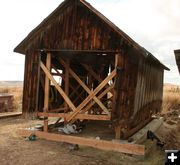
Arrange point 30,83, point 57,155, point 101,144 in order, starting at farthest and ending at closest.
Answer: point 30,83
point 101,144
point 57,155

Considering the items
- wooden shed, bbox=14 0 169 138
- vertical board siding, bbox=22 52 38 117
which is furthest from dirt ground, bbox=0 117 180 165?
vertical board siding, bbox=22 52 38 117

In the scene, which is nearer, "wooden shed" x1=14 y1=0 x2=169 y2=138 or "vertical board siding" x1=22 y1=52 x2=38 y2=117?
"wooden shed" x1=14 y1=0 x2=169 y2=138

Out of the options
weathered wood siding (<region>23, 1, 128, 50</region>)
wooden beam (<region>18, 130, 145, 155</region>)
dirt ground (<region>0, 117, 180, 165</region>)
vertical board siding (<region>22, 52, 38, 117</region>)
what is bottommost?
dirt ground (<region>0, 117, 180, 165</region>)

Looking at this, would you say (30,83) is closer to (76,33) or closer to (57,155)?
(76,33)

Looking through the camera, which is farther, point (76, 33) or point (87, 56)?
point (87, 56)

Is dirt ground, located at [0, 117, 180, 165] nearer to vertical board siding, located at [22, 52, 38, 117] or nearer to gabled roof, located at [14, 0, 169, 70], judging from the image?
vertical board siding, located at [22, 52, 38, 117]

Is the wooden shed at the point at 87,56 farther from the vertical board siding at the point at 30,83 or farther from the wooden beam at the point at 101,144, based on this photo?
the wooden beam at the point at 101,144

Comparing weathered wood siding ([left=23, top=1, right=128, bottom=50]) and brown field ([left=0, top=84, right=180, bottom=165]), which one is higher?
weathered wood siding ([left=23, top=1, right=128, bottom=50])

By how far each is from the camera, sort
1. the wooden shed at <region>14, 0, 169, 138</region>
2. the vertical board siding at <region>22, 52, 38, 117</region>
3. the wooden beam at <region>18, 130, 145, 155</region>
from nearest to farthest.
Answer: the wooden beam at <region>18, 130, 145, 155</region>
the wooden shed at <region>14, 0, 169, 138</region>
the vertical board siding at <region>22, 52, 38, 117</region>

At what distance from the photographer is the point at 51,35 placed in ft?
32.1

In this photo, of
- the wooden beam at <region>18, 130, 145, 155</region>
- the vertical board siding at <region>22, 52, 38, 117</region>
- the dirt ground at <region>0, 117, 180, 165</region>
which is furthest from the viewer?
the vertical board siding at <region>22, 52, 38, 117</region>

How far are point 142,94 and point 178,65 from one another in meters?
6.15

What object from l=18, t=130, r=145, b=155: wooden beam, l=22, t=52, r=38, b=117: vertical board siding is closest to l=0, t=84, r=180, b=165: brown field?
l=18, t=130, r=145, b=155: wooden beam

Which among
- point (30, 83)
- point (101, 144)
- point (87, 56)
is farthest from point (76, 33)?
point (101, 144)
